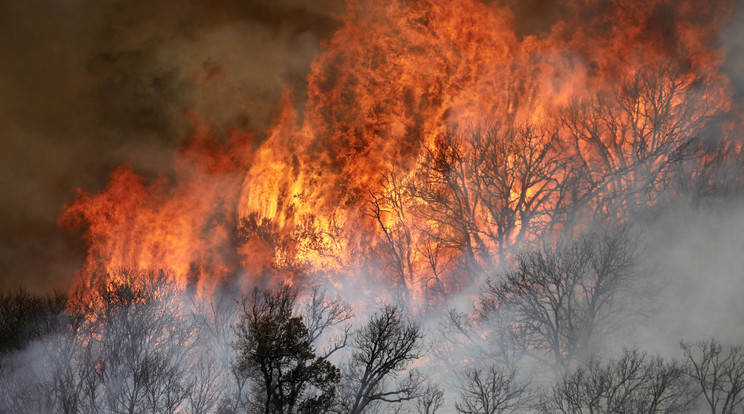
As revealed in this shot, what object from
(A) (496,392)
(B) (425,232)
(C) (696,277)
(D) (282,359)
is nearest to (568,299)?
(A) (496,392)

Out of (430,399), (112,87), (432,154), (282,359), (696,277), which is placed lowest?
Answer: (282,359)

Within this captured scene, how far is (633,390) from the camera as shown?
72.7ft

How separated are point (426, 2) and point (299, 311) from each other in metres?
21.0

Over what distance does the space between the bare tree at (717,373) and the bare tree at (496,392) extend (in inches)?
238

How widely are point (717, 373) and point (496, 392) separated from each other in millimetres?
8265

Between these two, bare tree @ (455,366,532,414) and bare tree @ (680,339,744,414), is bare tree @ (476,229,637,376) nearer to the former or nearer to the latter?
bare tree @ (455,366,532,414)

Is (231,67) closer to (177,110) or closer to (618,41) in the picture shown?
(177,110)

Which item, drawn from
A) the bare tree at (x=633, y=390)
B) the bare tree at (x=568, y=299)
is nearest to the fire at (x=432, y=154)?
the bare tree at (x=568, y=299)

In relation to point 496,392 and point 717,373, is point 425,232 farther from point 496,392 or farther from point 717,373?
point 717,373

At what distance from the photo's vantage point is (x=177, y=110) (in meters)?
46.0

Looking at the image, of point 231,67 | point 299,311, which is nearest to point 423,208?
point 299,311

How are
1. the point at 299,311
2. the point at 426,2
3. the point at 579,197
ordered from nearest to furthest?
1. the point at 579,197
2. the point at 299,311
3. the point at 426,2

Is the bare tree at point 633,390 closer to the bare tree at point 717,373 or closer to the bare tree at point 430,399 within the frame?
the bare tree at point 717,373

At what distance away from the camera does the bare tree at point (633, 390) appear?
2109 cm
